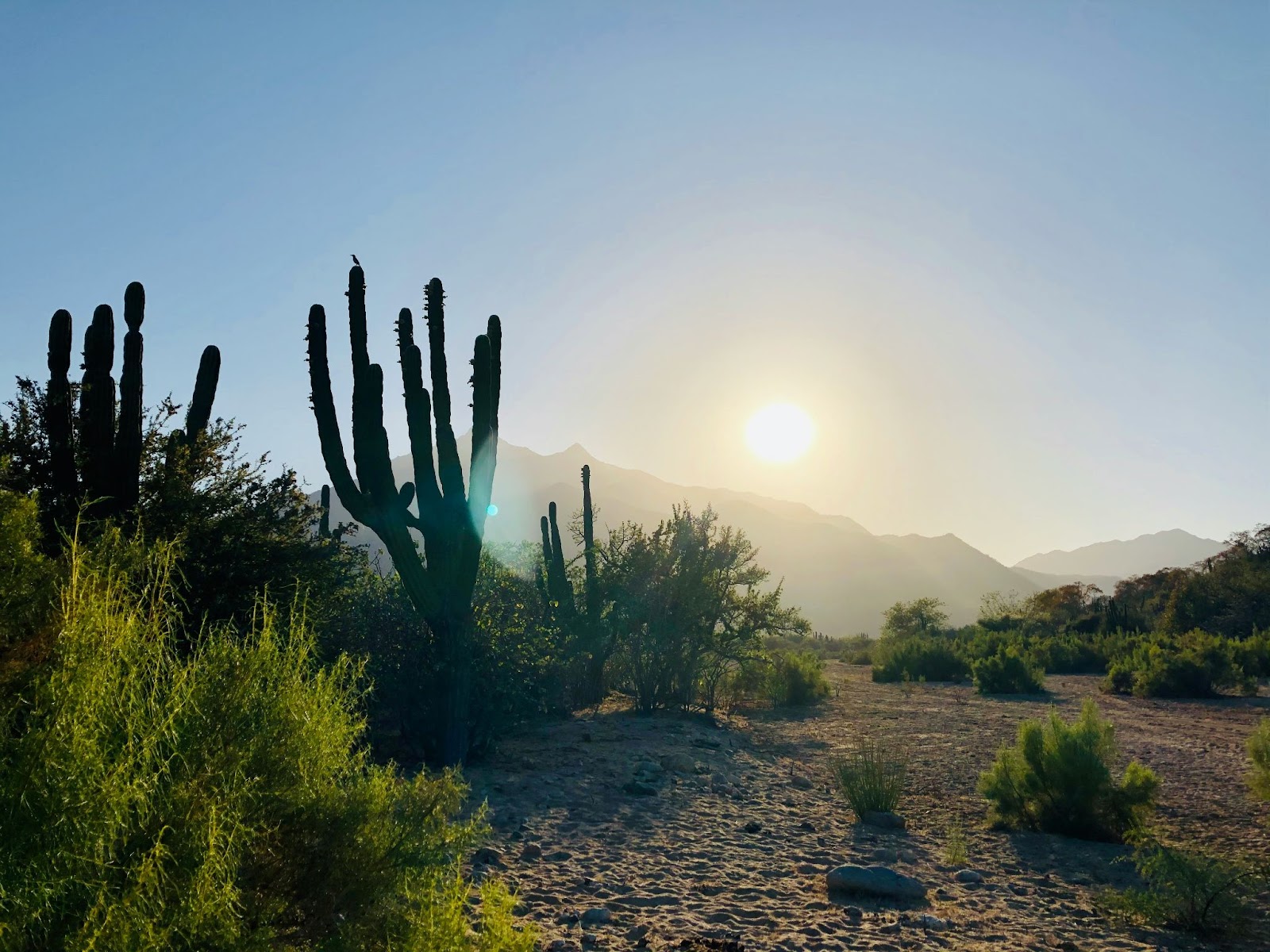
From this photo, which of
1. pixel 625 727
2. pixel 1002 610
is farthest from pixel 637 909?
pixel 1002 610

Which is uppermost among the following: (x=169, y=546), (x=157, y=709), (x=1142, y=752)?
(x=169, y=546)

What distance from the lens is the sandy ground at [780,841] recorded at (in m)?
5.68

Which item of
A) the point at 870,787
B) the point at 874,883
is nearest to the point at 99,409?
the point at 874,883

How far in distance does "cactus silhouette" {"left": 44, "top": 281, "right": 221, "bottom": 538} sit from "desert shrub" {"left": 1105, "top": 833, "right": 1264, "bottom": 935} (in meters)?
8.67

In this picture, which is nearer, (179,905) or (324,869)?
(179,905)

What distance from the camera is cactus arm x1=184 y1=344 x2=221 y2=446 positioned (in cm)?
1082

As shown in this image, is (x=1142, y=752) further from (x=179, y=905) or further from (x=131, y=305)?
(x=131, y=305)

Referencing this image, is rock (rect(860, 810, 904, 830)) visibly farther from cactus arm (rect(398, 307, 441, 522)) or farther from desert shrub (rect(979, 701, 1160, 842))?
cactus arm (rect(398, 307, 441, 522))

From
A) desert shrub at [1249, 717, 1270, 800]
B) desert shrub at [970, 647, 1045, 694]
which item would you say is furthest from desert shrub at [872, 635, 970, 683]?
desert shrub at [1249, 717, 1270, 800]

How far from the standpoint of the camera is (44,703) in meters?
2.64

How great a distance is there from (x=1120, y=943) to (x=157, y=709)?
5.80m

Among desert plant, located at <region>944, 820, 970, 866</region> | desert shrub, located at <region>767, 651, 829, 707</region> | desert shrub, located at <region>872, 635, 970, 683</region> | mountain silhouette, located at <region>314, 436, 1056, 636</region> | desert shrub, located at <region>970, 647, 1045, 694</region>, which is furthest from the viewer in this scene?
mountain silhouette, located at <region>314, 436, 1056, 636</region>

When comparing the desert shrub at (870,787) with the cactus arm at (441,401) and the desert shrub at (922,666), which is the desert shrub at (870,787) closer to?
the cactus arm at (441,401)

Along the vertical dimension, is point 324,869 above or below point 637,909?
above
